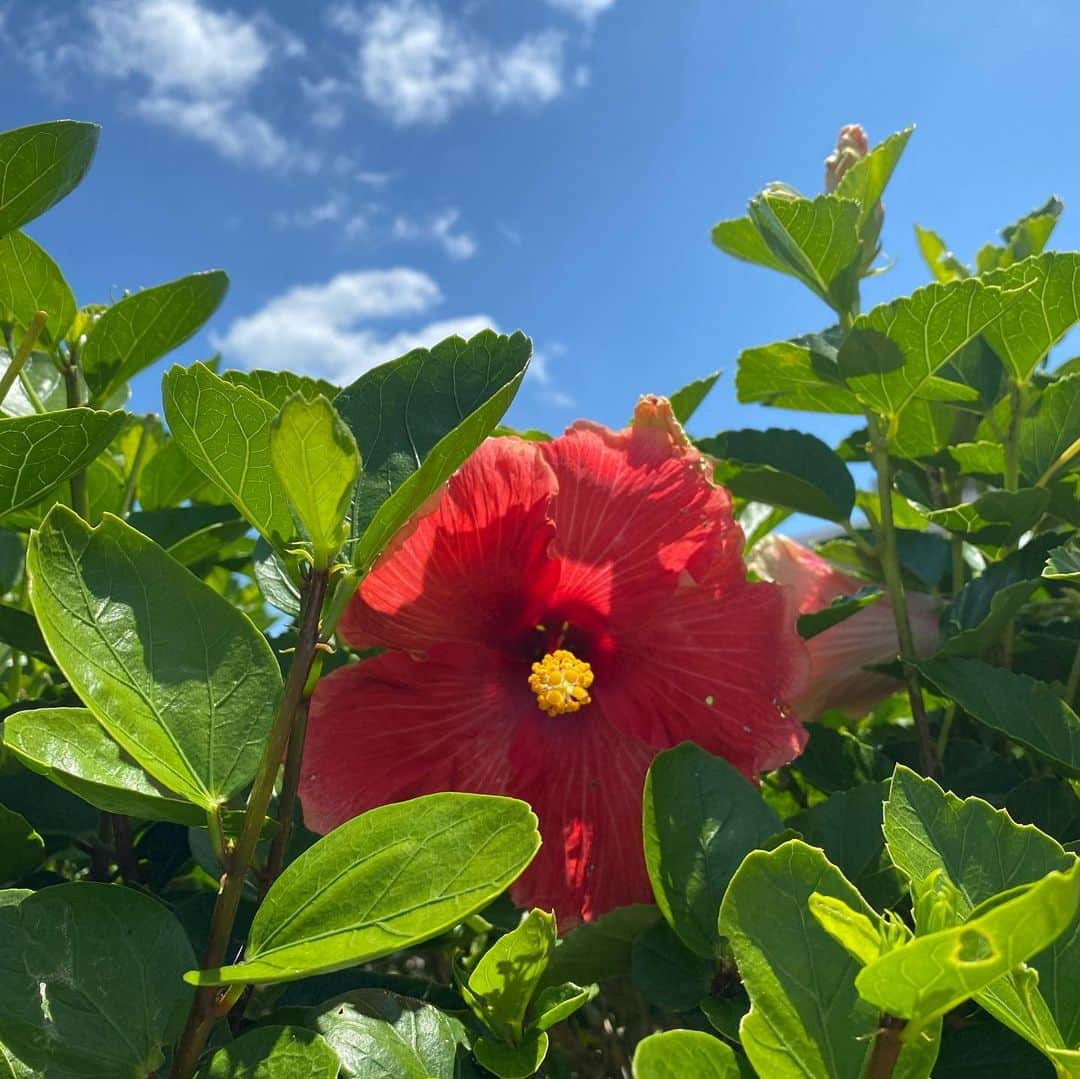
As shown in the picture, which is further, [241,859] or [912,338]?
[912,338]

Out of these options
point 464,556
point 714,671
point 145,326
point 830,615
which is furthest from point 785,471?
point 145,326

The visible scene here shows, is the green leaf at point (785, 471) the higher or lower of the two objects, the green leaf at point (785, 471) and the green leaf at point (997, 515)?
the higher

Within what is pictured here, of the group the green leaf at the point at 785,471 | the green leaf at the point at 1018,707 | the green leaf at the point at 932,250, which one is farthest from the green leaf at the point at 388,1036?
the green leaf at the point at 932,250

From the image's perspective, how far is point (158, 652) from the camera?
25.0 inches

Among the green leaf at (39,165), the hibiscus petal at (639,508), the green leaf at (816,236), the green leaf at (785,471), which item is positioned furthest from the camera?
the green leaf at (785,471)

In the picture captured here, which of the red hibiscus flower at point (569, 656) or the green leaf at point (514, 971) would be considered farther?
the red hibiscus flower at point (569, 656)

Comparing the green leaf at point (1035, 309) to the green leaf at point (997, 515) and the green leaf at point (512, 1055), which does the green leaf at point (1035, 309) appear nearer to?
the green leaf at point (997, 515)

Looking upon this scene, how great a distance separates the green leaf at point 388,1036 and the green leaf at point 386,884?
95 mm

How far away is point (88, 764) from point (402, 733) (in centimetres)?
34

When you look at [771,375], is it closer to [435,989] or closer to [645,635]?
[645,635]

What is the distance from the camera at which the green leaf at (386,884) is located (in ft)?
1.71

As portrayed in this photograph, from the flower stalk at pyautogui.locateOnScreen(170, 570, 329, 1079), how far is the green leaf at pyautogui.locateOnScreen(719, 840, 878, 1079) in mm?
257

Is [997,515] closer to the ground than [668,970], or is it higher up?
higher up

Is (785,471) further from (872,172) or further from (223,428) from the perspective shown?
(223,428)
